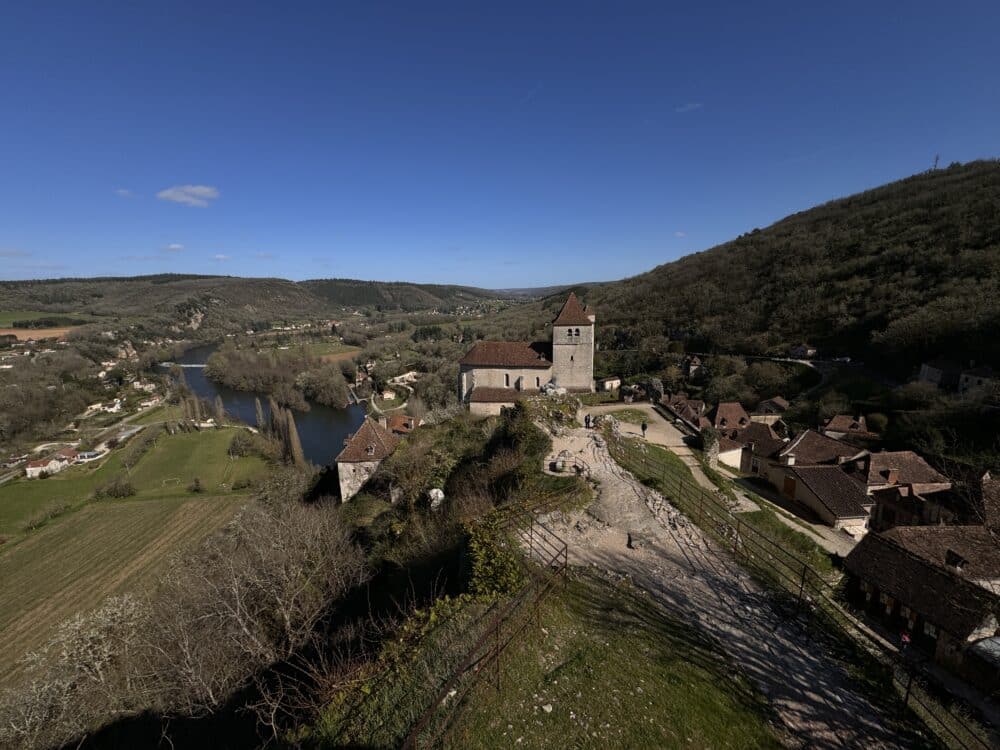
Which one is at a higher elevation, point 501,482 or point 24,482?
point 501,482

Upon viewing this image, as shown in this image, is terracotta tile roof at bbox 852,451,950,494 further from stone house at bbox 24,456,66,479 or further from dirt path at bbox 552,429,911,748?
stone house at bbox 24,456,66,479

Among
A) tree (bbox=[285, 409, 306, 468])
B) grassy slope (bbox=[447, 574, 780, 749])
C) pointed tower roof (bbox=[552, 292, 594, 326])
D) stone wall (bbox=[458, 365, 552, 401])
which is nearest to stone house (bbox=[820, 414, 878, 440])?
pointed tower roof (bbox=[552, 292, 594, 326])

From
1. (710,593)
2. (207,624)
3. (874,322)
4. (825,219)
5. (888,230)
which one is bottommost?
(207,624)

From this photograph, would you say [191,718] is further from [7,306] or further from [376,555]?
[7,306]

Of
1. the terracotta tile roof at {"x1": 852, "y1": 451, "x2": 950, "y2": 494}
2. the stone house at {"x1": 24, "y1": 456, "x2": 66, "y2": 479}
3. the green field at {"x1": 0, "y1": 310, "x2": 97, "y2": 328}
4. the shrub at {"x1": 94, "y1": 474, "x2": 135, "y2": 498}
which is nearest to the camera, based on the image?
the terracotta tile roof at {"x1": 852, "y1": 451, "x2": 950, "y2": 494}

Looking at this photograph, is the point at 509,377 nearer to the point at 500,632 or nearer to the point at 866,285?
the point at 500,632

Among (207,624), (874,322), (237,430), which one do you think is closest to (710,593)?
(207,624)

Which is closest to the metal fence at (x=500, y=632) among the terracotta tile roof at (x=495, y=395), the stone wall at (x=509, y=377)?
the terracotta tile roof at (x=495, y=395)
